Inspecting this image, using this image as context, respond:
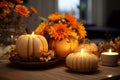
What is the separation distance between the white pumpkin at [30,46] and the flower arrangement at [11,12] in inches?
8.4

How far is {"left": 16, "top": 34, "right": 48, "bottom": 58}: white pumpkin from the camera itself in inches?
38.8

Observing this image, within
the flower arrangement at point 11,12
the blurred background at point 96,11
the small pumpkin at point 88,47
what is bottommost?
the small pumpkin at point 88,47

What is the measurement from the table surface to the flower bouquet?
0.09 meters

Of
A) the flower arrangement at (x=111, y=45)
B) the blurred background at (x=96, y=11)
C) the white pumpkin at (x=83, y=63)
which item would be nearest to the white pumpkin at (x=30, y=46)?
the white pumpkin at (x=83, y=63)

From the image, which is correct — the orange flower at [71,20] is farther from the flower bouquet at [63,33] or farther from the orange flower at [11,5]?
the orange flower at [11,5]

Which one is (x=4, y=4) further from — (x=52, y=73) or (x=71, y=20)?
(x=52, y=73)

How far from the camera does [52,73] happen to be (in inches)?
35.9

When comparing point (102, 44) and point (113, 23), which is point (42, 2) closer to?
point (102, 44)

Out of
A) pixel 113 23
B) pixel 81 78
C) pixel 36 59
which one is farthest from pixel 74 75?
pixel 113 23

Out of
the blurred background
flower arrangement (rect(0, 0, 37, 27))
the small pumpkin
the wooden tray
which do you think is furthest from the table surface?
the blurred background

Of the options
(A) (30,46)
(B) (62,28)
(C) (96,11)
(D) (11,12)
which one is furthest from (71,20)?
(C) (96,11)

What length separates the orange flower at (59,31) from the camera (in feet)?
3.34

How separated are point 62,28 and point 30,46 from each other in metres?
0.16

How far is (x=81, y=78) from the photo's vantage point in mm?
847
